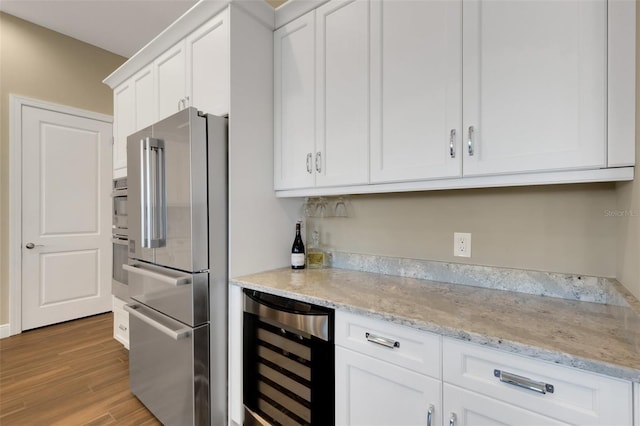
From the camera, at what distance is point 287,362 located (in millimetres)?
1396

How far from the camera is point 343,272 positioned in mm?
1818

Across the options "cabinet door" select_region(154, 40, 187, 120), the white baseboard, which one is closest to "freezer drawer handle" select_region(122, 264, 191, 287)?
"cabinet door" select_region(154, 40, 187, 120)

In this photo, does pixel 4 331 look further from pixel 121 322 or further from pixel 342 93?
pixel 342 93

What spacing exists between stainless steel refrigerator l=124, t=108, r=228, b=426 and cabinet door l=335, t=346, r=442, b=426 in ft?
2.48

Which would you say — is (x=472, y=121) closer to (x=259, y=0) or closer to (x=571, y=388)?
(x=571, y=388)

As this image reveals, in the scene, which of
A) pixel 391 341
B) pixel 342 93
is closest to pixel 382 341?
pixel 391 341

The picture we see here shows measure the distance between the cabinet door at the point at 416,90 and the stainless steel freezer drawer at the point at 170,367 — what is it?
1270 mm

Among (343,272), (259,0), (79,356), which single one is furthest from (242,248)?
(79,356)

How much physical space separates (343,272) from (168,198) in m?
1.08

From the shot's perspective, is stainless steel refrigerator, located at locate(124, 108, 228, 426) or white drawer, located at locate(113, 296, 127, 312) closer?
stainless steel refrigerator, located at locate(124, 108, 228, 426)

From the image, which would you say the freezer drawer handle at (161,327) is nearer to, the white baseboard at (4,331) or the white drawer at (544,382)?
the white drawer at (544,382)

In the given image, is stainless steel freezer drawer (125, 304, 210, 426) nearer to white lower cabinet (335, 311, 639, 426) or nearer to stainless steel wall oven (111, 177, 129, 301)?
stainless steel wall oven (111, 177, 129, 301)

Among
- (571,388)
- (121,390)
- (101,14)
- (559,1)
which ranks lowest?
(121,390)

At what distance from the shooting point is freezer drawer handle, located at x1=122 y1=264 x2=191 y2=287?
1539 mm
